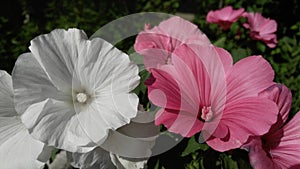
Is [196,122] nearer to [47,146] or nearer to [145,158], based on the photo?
[145,158]

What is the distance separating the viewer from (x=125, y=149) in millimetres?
685

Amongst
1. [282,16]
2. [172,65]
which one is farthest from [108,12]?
[172,65]

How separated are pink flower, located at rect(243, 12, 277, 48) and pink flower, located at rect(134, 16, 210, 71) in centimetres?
90

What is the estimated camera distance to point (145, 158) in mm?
706

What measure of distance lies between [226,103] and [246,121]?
0.06 meters

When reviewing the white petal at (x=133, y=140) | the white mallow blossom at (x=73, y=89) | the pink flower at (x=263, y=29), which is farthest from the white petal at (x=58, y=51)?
the pink flower at (x=263, y=29)

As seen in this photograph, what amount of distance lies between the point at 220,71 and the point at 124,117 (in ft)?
0.57

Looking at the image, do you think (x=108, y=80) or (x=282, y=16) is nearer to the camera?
(x=108, y=80)

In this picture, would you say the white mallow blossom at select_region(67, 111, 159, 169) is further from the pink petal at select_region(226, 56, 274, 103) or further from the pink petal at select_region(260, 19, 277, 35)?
the pink petal at select_region(260, 19, 277, 35)

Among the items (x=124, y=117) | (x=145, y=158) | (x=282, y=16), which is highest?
(x=124, y=117)

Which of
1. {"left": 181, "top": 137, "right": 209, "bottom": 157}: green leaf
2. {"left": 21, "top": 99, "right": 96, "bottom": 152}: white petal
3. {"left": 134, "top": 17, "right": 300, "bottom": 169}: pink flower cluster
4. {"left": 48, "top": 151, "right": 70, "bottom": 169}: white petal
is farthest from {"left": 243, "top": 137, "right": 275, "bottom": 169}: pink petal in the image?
{"left": 48, "top": 151, "right": 70, "bottom": 169}: white petal

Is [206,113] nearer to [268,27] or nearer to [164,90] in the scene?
[164,90]

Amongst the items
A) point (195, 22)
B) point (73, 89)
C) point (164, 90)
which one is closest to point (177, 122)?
point (164, 90)

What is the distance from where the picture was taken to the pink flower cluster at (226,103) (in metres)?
0.65
